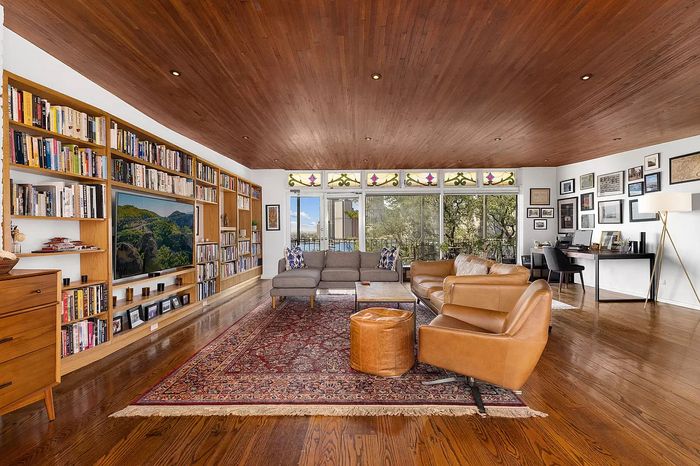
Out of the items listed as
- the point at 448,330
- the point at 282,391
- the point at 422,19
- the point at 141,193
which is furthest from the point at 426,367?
the point at 141,193

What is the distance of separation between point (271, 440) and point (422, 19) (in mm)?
2852

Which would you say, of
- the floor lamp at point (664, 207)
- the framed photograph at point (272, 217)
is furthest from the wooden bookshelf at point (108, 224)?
the floor lamp at point (664, 207)

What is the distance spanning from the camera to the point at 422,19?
2334mm

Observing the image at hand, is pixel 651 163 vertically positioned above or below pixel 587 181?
above

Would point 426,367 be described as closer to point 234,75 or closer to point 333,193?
point 234,75

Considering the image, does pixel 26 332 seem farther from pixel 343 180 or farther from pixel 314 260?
pixel 343 180

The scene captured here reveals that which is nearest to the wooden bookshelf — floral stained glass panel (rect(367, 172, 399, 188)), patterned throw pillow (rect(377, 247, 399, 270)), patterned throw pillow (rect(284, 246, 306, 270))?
patterned throw pillow (rect(284, 246, 306, 270))

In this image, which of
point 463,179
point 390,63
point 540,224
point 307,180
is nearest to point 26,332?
point 390,63

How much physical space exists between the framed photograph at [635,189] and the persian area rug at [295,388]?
18.3 feet

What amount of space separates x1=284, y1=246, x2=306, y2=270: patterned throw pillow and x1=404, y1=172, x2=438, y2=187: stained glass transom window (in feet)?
11.5

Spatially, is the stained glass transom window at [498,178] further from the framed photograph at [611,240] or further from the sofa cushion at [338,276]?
the sofa cushion at [338,276]

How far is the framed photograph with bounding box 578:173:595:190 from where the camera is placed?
22.9ft

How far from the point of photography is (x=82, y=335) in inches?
116

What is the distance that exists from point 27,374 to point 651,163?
8189 millimetres
